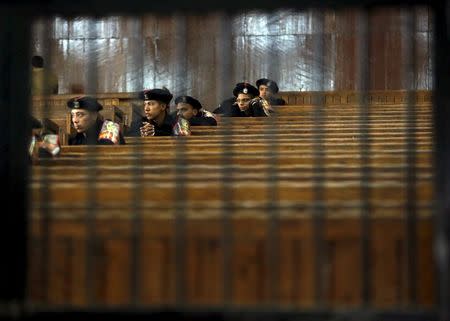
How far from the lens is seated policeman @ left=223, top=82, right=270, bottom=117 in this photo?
419 cm

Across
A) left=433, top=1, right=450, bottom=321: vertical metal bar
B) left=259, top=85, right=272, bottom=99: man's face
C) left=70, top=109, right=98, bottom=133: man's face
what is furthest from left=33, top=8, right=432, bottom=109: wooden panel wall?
left=433, top=1, right=450, bottom=321: vertical metal bar

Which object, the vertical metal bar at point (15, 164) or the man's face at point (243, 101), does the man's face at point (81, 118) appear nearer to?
the man's face at point (243, 101)

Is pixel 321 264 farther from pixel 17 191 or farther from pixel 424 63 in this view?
pixel 424 63

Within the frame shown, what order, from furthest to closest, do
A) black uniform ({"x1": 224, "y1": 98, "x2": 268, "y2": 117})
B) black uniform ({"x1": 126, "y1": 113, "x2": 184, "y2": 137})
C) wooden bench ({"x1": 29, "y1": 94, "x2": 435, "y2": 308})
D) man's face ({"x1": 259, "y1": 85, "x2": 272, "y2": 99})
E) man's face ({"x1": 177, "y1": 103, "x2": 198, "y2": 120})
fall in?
man's face ({"x1": 259, "y1": 85, "x2": 272, "y2": 99})
black uniform ({"x1": 224, "y1": 98, "x2": 268, "y2": 117})
man's face ({"x1": 177, "y1": 103, "x2": 198, "y2": 120})
black uniform ({"x1": 126, "y1": 113, "x2": 184, "y2": 137})
wooden bench ({"x1": 29, "y1": 94, "x2": 435, "y2": 308})

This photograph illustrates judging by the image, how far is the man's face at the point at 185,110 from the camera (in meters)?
3.90

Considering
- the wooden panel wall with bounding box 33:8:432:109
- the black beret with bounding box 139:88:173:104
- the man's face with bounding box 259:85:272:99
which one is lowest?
the black beret with bounding box 139:88:173:104

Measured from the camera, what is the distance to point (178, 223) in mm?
1142

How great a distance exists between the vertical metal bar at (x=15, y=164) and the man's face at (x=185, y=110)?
2704mm

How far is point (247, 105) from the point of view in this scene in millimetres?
4258

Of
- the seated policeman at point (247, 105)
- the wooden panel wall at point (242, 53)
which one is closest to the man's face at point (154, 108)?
the seated policeman at point (247, 105)

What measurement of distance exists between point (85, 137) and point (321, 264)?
2.47 metres

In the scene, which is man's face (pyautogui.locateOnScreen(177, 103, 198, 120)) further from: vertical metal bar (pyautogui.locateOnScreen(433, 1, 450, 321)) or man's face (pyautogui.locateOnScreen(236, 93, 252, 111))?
vertical metal bar (pyautogui.locateOnScreen(433, 1, 450, 321))

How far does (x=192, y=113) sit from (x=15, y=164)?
2.91 meters

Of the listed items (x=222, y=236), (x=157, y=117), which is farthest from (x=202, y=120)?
(x=222, y=236)
